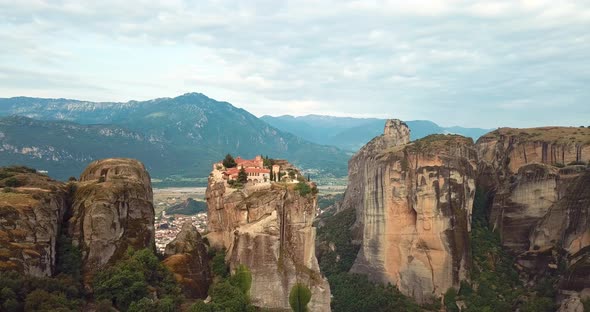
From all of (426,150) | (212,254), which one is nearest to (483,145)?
(426,150)

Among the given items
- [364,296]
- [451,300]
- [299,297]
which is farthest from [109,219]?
[451,300]

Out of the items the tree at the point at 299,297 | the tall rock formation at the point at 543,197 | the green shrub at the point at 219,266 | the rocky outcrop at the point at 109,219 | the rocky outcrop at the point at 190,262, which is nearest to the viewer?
the rocky outcrop at the point at 109,219

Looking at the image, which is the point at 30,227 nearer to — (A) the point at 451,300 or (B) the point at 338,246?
(A) the point at 451,300

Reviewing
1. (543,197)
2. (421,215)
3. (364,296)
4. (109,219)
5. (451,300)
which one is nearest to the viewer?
(109,219)

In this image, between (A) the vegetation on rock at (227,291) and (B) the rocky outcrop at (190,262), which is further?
(B) the rocky outcrop at (190,262)

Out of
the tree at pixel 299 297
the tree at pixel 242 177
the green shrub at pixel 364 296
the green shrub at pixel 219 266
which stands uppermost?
the tree at pixel 242 177

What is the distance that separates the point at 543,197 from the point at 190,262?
42.6 m

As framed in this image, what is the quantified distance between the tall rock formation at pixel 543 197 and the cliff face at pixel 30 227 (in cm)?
4419

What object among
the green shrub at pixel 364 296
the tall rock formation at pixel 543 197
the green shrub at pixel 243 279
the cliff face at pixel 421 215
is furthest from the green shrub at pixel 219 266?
the tall rock formation at pixel 543 197

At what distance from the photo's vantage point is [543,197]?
61281 mm

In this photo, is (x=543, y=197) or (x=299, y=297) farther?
(x=543, y=197)

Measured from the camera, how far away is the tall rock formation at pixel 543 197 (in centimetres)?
5531

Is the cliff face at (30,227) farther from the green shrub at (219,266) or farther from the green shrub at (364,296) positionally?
the green shrub at (364,296)

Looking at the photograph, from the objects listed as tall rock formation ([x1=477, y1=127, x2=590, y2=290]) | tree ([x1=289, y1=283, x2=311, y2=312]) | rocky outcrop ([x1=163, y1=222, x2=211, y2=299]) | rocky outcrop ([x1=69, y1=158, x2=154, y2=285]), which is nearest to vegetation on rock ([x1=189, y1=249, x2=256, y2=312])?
rocky outcrop ([x1=163, y1=222, x2=211, y2=299])
